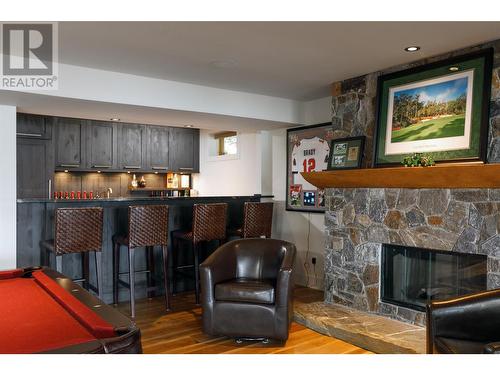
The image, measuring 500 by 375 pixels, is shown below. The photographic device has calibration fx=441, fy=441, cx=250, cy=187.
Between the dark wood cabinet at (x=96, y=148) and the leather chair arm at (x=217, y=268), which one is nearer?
the leather chair arm at (x=217, y=268)

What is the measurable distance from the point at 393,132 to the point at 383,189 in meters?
0.56

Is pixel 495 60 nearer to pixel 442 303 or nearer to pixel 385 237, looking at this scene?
pixel 385 237

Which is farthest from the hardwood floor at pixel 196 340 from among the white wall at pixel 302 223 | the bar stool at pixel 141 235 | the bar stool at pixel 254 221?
the white wall at pixel 302 223

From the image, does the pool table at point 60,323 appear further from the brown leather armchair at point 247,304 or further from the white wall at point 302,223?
the white wall at point 302,223

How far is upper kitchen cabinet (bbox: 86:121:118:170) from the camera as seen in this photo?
7219mm

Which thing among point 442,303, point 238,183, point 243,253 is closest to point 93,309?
point 442,303

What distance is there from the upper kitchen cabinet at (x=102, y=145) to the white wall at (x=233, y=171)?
5.42 feet

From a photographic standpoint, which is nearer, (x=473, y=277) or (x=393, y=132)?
(x=473, y=277)

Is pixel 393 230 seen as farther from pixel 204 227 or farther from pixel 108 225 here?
pixel 108 225

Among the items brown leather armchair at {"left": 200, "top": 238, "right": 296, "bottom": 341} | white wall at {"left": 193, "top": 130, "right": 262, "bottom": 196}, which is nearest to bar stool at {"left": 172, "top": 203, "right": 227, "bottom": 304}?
brown leather armchair at {"left": 200, "top": 238, "right": 296, "bottom": 341}

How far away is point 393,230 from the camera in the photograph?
4.20 m

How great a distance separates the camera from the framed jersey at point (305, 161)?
5.66 meters
